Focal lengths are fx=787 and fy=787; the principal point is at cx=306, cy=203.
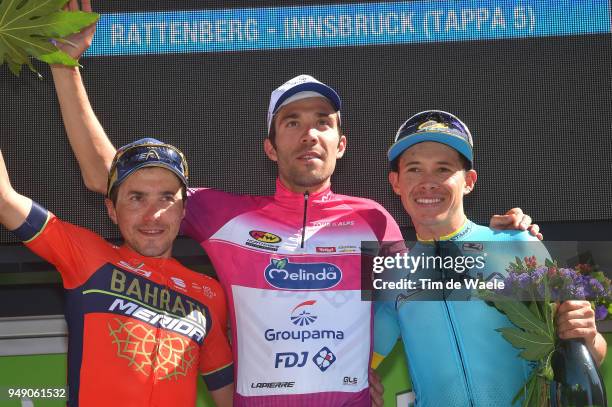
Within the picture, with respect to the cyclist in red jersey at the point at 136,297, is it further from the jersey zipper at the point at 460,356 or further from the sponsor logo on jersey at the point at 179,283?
the jersey zipper at the point at 460,356

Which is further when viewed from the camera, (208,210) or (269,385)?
(208,210)

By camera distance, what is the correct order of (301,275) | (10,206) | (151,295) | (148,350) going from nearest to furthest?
1. (10,206)
2. (148,350)
3. (151,295)
4. (301,275)

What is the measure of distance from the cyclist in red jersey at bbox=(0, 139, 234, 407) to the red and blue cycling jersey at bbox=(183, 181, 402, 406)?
13 centimetres

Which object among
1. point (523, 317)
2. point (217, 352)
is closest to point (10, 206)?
point (217, 352)

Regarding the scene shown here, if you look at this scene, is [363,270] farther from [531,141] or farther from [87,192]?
[87,192]

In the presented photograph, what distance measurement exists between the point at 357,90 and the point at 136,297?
5.14ft

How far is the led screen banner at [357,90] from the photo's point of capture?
372 centimetres

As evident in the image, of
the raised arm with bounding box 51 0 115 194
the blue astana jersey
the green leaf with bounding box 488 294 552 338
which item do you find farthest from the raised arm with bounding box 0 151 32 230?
the green leaf with bounding box 488 294 552 338

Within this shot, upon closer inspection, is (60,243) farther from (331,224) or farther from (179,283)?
(331,224)

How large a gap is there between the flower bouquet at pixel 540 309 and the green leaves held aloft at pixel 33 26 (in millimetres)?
1633

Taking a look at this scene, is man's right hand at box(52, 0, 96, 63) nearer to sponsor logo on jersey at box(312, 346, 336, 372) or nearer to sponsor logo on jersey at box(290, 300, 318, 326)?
sponsor logo on jersey at box(290, 300, 318, 326)

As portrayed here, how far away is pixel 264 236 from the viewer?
3.09m

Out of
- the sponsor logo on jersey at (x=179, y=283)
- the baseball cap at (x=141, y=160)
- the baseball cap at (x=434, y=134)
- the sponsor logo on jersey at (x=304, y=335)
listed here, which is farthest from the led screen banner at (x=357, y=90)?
the sponsor logo on jersey at (x=304, y=335)

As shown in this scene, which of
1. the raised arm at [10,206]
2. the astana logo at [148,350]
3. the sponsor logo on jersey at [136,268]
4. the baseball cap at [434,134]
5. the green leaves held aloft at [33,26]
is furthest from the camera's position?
the baseball cap at [434,134]
